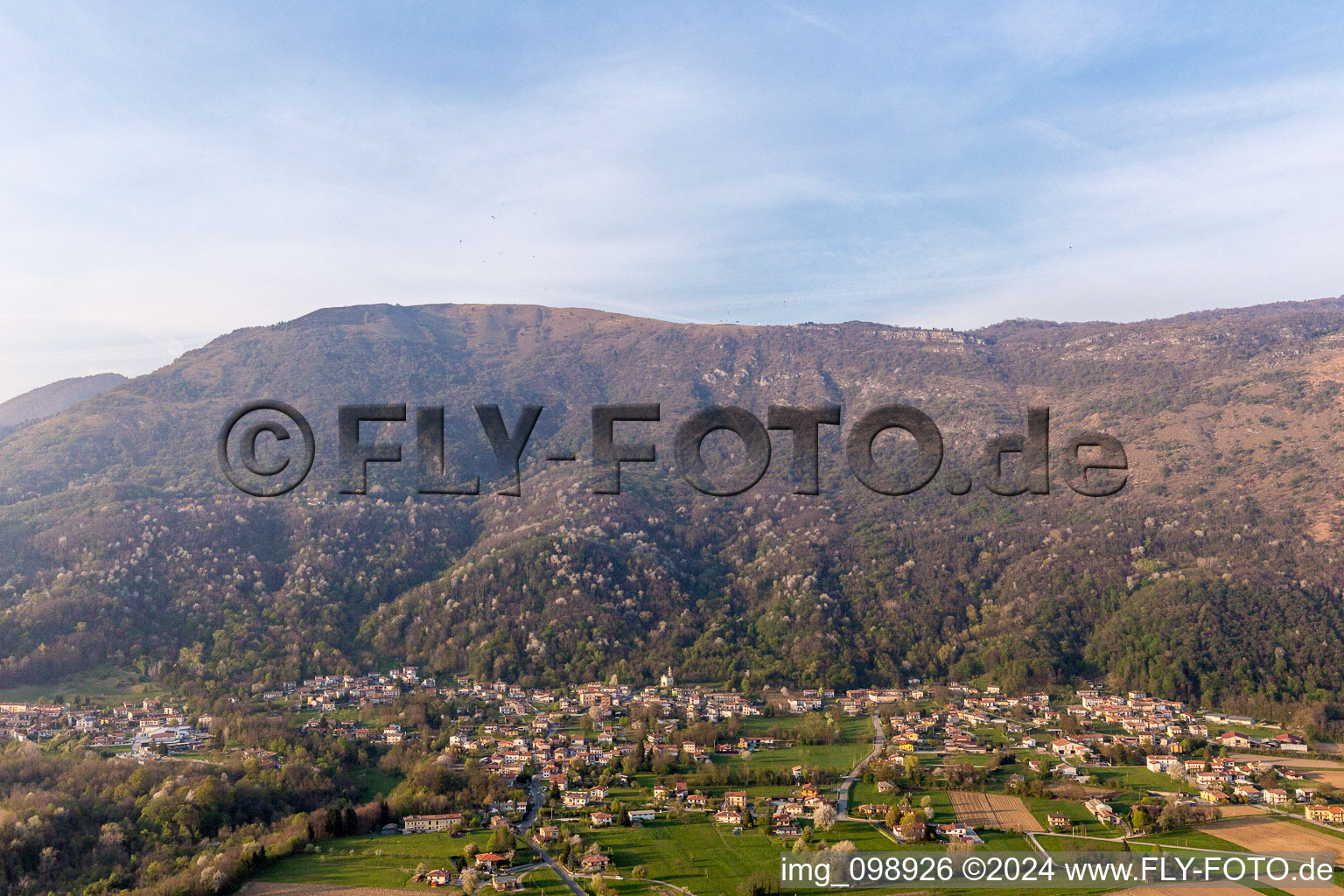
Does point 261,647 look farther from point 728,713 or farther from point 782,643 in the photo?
point 782,643

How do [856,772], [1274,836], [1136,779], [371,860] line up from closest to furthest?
[371,860]
[1274,836]
[1136,779]
[856,772]

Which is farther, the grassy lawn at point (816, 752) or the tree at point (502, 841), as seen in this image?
the grassy lawn at point (816, 752)

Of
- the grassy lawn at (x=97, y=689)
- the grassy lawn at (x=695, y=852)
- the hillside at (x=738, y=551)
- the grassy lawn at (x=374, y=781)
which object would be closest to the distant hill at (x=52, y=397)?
the hillside at (x=738, y=551)

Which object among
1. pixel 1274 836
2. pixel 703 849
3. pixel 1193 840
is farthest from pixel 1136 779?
pixel 703 849

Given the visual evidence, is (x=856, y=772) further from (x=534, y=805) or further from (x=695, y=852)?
(x=534, y=805)

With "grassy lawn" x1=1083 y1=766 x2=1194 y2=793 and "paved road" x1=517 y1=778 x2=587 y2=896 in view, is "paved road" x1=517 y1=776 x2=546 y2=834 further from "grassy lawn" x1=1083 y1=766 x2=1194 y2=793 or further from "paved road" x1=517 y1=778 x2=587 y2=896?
"grassy lawn" x1=1083 y1=766 x2=1194 y2=793

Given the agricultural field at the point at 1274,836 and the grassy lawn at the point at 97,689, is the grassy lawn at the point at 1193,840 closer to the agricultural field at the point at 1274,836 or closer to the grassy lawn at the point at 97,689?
the agricultural field at the point at 1274,836
